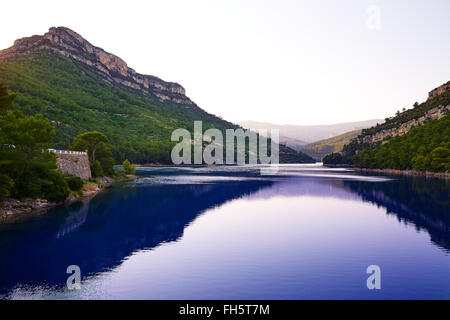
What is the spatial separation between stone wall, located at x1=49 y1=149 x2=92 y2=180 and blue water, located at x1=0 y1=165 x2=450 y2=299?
10.6 metres

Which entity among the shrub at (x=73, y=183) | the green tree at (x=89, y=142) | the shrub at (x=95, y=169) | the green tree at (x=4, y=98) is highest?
the green tree at (x=4, y=98)

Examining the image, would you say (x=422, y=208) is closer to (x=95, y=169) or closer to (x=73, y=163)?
(x=73, y=163)

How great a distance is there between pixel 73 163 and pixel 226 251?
47795mm

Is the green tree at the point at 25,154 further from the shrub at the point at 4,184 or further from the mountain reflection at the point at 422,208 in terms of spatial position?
the mountain reflection at the point at 422,208

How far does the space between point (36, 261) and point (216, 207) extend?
33.6 meters

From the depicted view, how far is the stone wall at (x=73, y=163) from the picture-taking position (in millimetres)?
62306

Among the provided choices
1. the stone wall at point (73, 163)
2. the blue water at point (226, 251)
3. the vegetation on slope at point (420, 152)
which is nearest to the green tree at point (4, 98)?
Answer: the stone wall at point (73, 163)

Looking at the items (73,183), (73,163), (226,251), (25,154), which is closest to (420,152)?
(73,163)

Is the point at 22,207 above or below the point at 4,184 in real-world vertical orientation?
below

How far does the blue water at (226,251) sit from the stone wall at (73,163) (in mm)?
10640

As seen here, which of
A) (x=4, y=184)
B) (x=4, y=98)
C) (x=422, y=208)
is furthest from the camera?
(x=422, y=208)

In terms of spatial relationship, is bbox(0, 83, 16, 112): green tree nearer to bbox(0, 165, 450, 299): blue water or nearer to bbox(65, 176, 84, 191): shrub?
bbox(0, 165, 450, 299): blue water

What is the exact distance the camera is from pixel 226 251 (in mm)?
30969

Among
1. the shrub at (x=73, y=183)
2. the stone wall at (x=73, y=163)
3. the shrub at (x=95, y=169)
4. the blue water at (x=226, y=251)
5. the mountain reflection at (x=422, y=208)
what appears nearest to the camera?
the blue water at (x=226, y=251)
